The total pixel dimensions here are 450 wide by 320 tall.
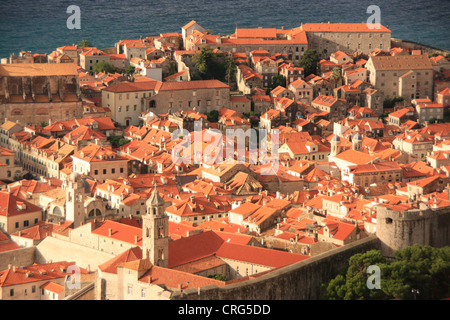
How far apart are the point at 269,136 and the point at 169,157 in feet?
26.1

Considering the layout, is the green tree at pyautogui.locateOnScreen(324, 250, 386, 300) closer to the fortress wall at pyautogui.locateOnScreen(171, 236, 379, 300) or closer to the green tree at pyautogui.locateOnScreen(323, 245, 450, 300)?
the green tree at pyautogui.locateOnScreen(323, 245, 450, 300)

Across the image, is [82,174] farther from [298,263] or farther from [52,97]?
[298,263]

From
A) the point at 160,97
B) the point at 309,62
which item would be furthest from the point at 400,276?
the point at 309,62

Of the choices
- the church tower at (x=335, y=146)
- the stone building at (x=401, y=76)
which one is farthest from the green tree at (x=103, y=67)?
the church tower at (x=335, y=146)

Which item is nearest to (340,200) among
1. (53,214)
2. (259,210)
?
(259,210)

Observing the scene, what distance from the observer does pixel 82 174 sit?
6181 centimetres

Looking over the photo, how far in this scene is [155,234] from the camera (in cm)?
4528

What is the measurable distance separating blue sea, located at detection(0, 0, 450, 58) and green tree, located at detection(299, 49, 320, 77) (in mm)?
20976

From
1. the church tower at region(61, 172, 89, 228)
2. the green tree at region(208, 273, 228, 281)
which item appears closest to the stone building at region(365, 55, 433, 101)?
the church tower at region(61, 172, 89, 228)

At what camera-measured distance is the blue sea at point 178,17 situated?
104250mm

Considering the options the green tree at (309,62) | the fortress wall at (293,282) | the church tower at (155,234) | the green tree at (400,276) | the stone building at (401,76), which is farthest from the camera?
the green tree at (309,62)

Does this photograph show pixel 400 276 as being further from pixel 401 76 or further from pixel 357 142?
pixel 401 76

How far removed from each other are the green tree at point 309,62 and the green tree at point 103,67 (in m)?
11.3

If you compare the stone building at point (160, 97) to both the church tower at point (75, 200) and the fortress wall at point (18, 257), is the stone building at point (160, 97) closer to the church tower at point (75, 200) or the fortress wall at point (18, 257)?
the church tower at point (75, 200)
